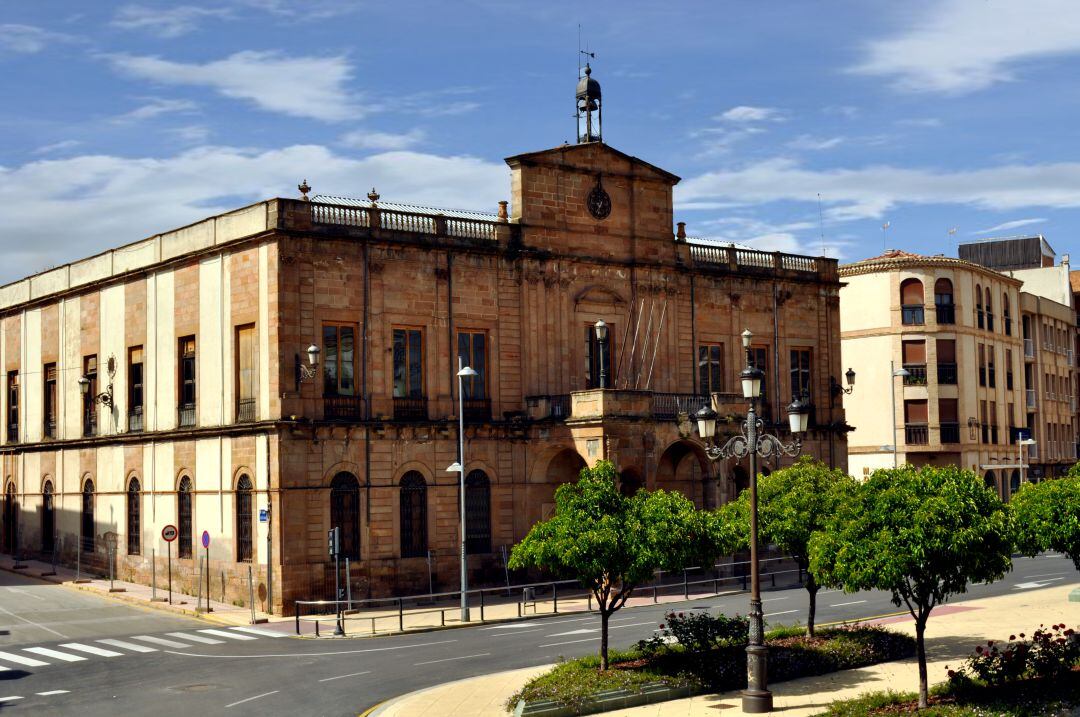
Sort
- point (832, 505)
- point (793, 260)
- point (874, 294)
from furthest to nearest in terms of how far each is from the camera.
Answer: point (874, 294) < point (793, 260) < point (832, 505)

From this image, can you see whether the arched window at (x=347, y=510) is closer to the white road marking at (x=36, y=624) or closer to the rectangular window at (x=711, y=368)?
the white road marking at (x=36, y=624)

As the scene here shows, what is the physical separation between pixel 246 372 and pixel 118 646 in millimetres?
11921

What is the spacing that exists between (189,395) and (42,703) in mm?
22045

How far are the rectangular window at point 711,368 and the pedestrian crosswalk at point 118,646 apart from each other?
23117mm

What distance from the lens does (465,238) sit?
4656cm

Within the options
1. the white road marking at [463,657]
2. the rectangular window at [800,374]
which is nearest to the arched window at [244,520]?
the white road marking at [463,657]

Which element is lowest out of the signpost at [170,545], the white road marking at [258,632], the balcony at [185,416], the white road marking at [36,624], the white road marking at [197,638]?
the white road marking at [258,632]

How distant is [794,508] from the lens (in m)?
30.4

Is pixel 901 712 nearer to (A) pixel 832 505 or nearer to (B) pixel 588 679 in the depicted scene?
(B) pixel 588 679

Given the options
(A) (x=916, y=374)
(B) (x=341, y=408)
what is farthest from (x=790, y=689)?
(A) (x=916, y=374)

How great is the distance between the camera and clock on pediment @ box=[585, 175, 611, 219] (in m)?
50.3

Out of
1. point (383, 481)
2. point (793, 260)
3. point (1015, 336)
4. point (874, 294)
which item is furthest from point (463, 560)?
point (1015, 336)

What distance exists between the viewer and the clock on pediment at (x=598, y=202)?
50312 mm

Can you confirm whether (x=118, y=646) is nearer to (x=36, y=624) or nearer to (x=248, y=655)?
(x=248, y=655)
